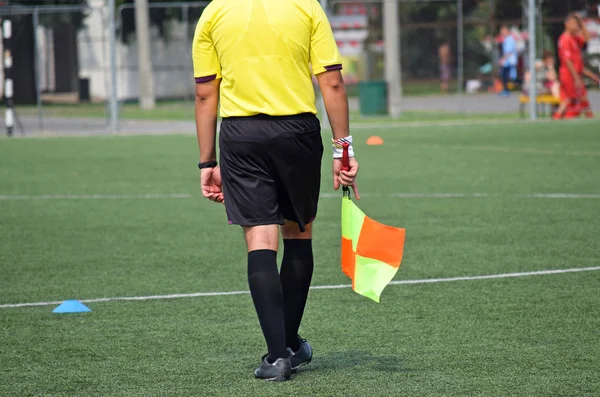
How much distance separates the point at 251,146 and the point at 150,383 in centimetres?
115

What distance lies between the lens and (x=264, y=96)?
5.39 meters

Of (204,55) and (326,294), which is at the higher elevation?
(204,55)

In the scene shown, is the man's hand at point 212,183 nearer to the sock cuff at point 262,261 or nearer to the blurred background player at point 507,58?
the sock cuff at point 262,261

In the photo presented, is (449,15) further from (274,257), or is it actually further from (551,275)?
(274,257)

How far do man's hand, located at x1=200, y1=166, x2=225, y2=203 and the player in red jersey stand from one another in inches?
822

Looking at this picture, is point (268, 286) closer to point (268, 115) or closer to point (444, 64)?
point (268, 115)

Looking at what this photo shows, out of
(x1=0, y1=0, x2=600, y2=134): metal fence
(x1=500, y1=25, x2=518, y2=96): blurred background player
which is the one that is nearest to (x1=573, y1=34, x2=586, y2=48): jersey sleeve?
(x1=0, y1=0, x2=600, y2=134): metal fence

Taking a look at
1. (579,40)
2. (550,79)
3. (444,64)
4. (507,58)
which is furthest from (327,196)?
(507,58)

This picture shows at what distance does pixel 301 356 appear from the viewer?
564 cm

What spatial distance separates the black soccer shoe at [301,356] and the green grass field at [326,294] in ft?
0.21

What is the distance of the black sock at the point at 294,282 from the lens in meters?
5.62

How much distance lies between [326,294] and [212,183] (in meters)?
2.15

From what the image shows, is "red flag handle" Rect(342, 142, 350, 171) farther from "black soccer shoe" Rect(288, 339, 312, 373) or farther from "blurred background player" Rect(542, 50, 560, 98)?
"blurred background player" Rect(542, 50, 560, 98)

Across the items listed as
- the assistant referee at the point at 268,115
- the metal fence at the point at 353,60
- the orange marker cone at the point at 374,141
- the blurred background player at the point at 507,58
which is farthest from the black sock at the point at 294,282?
the blurred background player at the point at 507,58
